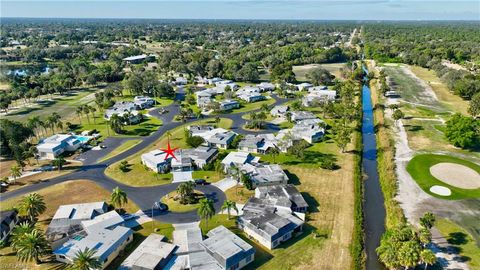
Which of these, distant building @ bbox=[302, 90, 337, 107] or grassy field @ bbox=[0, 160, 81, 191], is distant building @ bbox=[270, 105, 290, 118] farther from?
grassy field @ bbox=[0, 160, 81, 191]

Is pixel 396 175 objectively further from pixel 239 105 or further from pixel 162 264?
pixel 239 105

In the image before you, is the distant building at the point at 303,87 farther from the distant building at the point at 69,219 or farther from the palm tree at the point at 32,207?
the palm tree at the point at 32,207

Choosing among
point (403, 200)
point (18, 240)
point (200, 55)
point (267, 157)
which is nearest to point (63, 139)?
point (18, 240)

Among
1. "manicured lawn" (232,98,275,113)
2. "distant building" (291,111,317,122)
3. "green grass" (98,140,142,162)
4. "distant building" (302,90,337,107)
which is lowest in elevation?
"green grass" (98,140,142,162)

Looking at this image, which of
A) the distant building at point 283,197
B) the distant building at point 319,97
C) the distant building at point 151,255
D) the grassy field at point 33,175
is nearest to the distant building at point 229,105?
the distant building at point 319,97

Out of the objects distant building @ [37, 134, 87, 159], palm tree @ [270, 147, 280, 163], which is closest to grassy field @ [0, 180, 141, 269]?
distant building @ [37, 134, 87, 159]

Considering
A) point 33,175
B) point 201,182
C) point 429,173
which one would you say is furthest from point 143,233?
point 429,173

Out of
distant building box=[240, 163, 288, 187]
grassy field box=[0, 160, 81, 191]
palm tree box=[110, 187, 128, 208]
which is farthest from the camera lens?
grassy field box=[0, 160, 81, 191]
